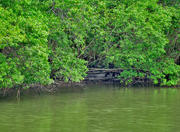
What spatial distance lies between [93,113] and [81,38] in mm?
7663

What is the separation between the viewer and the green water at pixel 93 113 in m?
14.3

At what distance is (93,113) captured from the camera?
57.6ft

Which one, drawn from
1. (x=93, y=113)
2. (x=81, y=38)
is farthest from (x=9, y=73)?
(x=81, y=38)

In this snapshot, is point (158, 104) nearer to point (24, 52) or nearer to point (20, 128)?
point (24, 52)

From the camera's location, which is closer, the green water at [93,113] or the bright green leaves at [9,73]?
the green water at [93,113]

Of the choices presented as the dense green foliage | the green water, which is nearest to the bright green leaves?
the dense green foliage

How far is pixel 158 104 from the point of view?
20.3 meters

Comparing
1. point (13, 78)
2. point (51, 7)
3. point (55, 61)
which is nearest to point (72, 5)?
point (51, 7)

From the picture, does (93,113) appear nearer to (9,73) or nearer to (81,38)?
(9,73)

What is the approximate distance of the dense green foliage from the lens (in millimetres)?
20047

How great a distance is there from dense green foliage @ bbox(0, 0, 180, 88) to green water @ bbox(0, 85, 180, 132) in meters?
1.37

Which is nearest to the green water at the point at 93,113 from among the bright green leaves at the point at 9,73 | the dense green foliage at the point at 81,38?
the bright green leaves at the point at 9,73

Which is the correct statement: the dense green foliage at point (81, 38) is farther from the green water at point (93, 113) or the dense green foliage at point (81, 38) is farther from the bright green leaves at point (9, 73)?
the green water at point (93, 113)

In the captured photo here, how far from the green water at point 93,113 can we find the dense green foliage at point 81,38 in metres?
1.37
